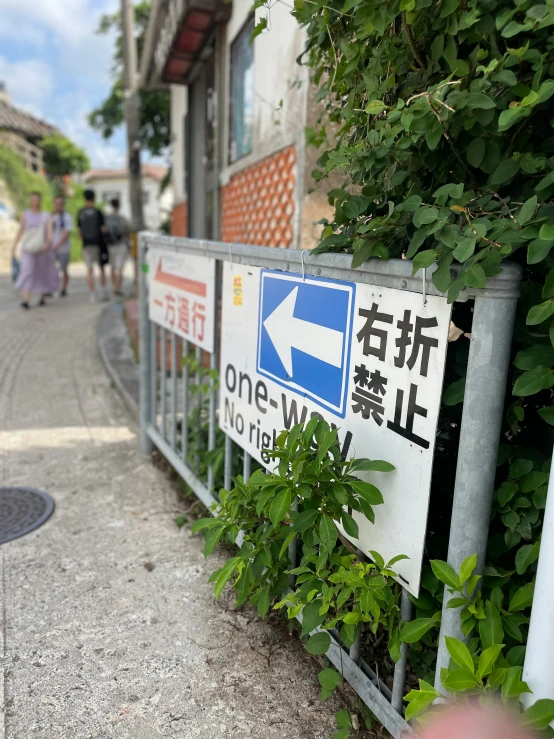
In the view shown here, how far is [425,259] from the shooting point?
1.30m

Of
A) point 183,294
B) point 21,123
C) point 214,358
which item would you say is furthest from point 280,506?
point 21,123

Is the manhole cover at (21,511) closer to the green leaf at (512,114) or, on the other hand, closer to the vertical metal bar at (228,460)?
the vertical metal bar at (228,460)

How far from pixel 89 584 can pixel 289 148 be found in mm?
3198

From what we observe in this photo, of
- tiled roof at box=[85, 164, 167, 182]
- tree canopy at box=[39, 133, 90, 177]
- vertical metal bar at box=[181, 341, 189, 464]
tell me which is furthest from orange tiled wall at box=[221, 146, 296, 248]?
tiled roof at box=[85, 164, 167, 182]

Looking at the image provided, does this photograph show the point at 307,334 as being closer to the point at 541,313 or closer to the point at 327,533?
the point at 327,533

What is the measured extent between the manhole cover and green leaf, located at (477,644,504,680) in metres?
2.39

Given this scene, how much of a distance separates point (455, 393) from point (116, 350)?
231 inches

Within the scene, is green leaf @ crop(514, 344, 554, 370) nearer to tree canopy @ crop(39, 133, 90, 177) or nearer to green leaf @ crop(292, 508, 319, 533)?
green leaf @ crop(292, 508, 319, 533)

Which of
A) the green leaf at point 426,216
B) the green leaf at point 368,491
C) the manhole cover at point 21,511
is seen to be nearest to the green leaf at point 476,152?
the green leaf at point 426,216

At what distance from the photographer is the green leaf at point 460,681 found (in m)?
1.27

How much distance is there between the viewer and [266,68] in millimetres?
4816

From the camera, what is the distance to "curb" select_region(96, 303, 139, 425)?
506 centimetres

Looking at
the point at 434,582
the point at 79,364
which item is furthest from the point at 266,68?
the point at 434,582

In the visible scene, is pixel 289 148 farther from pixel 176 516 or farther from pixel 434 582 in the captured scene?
pixel 434 582
